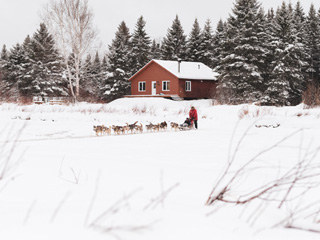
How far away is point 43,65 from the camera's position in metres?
36.3

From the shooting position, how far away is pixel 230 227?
1.77 meters

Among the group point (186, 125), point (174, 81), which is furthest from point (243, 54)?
point (186, 125)

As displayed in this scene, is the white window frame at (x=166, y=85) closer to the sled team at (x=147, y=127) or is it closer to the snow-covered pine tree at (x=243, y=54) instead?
the snow-covered pine tree at (x=243, y=54)

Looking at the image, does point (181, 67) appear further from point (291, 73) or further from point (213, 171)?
point (213, 171)

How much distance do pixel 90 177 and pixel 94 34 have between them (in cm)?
3157

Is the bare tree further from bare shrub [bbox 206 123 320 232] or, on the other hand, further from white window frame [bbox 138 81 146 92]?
bare shrub [bbox 206 123 320 232]

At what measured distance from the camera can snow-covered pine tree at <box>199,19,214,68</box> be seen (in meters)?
40.7

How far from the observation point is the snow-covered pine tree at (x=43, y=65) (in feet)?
119

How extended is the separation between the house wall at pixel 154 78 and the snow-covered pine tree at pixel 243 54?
5.66 m

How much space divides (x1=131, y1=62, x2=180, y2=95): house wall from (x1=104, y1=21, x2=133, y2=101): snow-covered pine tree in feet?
6.70

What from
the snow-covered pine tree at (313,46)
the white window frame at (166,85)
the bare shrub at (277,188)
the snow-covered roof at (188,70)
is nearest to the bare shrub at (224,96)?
the snow-covered roof at (188,70)

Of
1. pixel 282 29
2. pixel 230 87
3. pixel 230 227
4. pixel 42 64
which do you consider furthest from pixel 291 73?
pixel 230 227

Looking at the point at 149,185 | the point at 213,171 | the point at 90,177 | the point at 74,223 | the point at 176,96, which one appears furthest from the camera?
the point at 176,96

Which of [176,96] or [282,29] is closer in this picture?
[282,29]
